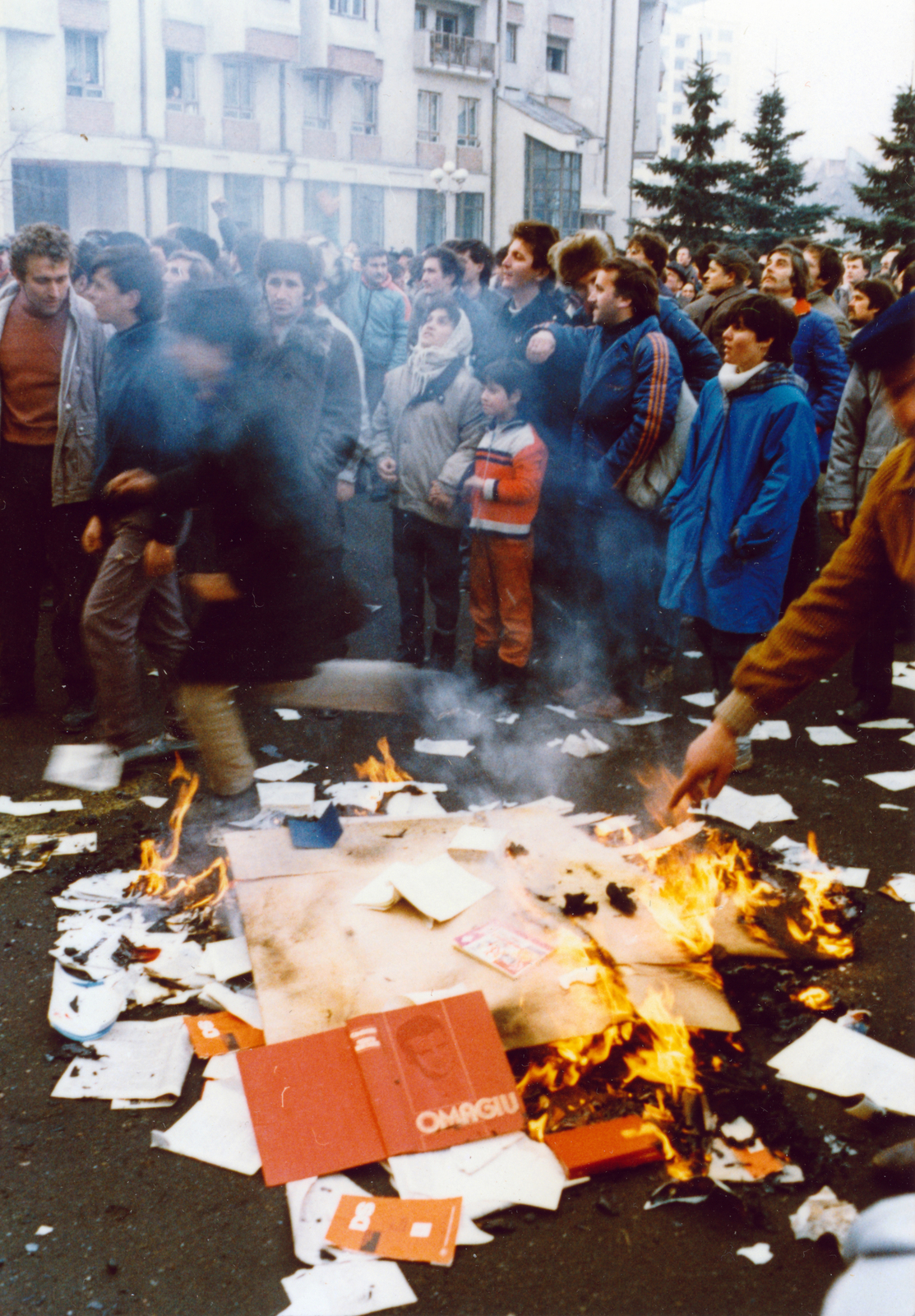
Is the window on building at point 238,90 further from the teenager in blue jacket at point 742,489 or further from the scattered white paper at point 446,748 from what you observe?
the scattered white paper at point 446,748

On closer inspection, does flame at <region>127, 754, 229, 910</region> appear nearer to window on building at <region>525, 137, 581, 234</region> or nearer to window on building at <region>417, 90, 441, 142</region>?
window on building at <region>417, 90, 441, 142</region>

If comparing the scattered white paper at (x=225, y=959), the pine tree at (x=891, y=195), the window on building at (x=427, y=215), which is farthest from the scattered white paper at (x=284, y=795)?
the pine tree at (x=891, y=195)

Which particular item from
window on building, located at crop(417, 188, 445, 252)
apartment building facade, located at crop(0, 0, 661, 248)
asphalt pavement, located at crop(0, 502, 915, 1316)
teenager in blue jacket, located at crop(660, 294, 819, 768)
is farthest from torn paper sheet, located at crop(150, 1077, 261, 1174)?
window on building, located at crop(417, 188, 445, 252)

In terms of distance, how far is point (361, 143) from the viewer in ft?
66.4

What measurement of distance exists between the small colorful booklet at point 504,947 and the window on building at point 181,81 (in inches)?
809

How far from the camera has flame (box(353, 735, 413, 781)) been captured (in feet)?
16.5

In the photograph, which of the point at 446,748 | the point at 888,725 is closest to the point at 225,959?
the point at 446,748

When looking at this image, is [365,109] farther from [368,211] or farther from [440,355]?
[440,355]

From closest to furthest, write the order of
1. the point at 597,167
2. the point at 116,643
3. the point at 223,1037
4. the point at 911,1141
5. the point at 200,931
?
the point at 911,1141 < the point at 223,1037 < the point at 200,931 < the point at 116,643 < the point at 597,167

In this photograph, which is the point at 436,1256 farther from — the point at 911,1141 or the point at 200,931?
the point at 200,931

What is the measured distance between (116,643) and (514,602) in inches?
84.1

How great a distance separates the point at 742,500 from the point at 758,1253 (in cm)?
335

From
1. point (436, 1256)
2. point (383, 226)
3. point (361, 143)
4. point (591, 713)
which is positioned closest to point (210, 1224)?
point (436, 1256)

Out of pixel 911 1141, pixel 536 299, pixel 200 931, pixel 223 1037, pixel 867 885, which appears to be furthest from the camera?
pixel 536 299
